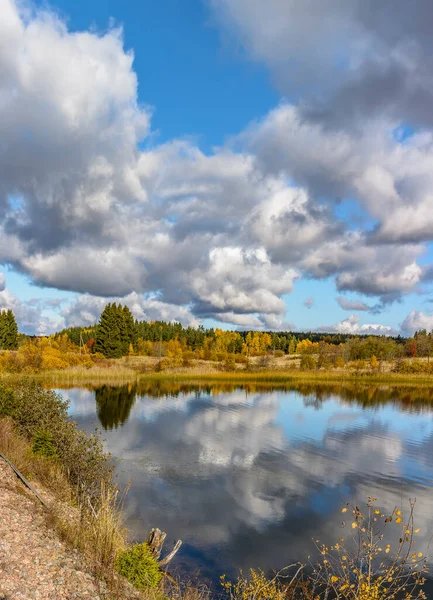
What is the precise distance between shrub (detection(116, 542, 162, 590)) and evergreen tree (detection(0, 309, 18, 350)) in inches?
4084

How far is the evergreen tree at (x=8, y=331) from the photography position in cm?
10231

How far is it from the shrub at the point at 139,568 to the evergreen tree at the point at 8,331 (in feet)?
340

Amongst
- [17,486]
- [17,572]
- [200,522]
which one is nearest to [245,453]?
[200,522]

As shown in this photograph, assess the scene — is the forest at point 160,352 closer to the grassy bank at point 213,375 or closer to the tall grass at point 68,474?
the grassy bank at point 213,375

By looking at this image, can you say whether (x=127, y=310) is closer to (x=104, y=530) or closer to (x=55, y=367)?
(x=55, y=367)

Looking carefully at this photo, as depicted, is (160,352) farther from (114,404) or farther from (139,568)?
(139,568)

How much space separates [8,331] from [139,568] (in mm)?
108708

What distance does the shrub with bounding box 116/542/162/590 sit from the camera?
7836 millimetres

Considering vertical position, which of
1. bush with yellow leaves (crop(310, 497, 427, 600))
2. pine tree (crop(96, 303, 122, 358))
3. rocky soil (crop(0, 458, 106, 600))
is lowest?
bush with yellow leaves (crop(310, 497, 427, 600))

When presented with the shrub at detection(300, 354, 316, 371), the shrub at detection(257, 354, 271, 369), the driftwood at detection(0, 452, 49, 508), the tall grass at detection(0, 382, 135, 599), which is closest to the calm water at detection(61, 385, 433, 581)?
the tall grass at detection(0, 382, 135, 599)

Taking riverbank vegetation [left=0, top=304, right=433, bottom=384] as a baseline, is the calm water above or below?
below

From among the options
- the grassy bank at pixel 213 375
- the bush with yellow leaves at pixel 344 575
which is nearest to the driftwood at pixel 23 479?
the bush with yellow leaves at pixel 344 575

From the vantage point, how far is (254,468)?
19.3 meters

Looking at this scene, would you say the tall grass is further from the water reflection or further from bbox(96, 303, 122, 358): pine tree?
bbox(96, 303, 122, 358): pine tree
